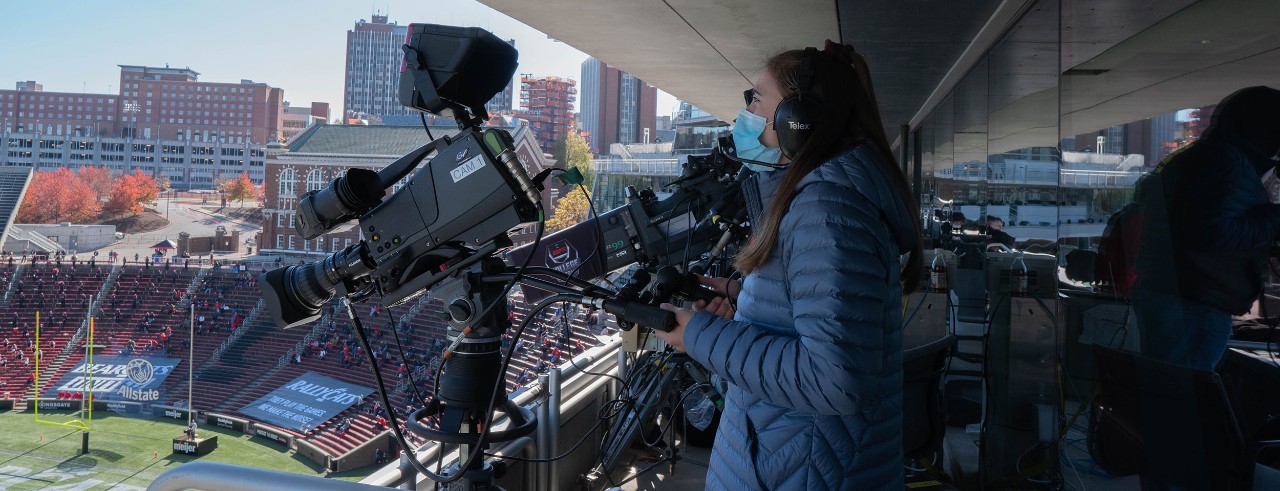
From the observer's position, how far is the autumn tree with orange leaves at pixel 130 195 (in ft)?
83.4

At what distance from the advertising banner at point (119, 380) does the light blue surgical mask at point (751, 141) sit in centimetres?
2299

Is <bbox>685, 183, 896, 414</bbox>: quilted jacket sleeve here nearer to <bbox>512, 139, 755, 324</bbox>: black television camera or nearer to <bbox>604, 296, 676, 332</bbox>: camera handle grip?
<bbox>604, 296, 676, 332</bbox>: camera handle grip

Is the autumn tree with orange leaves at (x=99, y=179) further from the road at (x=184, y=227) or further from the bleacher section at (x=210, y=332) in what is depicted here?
the bleacher section at (x=210, y=332)

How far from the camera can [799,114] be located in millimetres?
851

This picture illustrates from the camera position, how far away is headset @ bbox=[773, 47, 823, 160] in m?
0.85

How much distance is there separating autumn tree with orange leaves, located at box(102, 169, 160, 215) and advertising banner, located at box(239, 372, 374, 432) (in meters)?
9.91

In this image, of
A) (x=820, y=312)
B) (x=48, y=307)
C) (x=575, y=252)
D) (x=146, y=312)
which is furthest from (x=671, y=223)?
(x=48, y=307)

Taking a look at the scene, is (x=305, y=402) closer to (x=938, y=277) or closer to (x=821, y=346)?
(x=938, y=277)

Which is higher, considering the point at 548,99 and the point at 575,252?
the point at 548,99

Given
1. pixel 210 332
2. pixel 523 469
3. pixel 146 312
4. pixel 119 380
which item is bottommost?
pixel 119 380

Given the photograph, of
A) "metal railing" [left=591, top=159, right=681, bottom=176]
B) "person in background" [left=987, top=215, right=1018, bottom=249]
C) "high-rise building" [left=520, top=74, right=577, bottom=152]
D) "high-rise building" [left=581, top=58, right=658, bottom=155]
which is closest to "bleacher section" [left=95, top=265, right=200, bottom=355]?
"high-rise building" [left=520, top=74, right=577, bottom=152]

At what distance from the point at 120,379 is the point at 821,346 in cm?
2441

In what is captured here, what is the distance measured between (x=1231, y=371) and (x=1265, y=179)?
12.2 inches

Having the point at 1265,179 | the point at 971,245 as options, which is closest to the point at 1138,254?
the point at 1265,179
